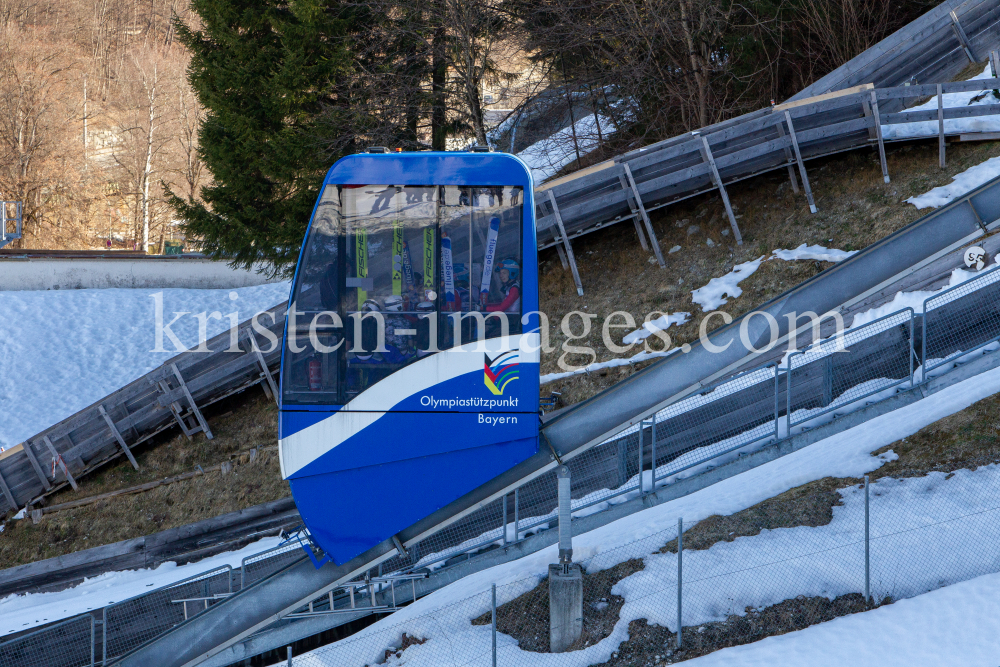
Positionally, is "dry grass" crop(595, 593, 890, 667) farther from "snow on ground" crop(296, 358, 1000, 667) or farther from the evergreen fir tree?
the evergreen fir tree

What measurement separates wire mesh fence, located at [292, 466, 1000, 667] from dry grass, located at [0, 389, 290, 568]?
8047 mm

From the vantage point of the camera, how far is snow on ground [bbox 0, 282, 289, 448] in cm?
2266

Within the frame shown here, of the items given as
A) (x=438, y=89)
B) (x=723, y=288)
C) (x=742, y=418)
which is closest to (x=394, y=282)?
(x=742, y=418)

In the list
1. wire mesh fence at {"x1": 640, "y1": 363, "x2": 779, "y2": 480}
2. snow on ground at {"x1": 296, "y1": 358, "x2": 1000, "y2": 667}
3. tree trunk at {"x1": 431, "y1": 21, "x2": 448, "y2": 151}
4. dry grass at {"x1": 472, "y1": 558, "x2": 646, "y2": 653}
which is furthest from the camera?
tree trunk at {"x1": 431, "y1": 21, "x2": 448, "y2": 151}

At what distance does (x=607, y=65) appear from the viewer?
23359mm

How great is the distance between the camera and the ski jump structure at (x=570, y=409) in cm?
735

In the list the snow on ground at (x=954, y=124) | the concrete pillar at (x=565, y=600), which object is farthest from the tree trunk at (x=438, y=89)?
the concrete pillar at (x=565, y=600)

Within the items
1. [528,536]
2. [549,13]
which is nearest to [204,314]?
[549,13]

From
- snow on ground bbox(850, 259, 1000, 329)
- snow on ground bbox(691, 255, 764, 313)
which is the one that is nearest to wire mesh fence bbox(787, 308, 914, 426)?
snow on ground bbox(850, 259, 1000, 329)

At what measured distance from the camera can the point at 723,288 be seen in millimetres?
16672

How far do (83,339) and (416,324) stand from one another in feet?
68.2

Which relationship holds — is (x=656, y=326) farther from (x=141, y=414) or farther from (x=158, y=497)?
(x=141, y=414)

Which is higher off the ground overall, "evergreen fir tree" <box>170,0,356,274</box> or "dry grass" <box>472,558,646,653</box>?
"evergreen fir tree" <box>170,0,356,274</box>

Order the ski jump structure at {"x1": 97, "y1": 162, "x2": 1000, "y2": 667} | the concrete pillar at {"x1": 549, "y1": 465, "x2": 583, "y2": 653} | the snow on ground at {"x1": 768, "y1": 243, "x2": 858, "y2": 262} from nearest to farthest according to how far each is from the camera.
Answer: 1. the ski jump structure at {"x1": 97, "y1": 162, "x2": 1000, "y2": 667}
2. the concrete pillar at {"x1": 549, "y1": 465, "x2": 583, "y2": 653}
3. the snow on ground at {"x1": 768, "y1": 243, "x2": 858, "y2": 262}
